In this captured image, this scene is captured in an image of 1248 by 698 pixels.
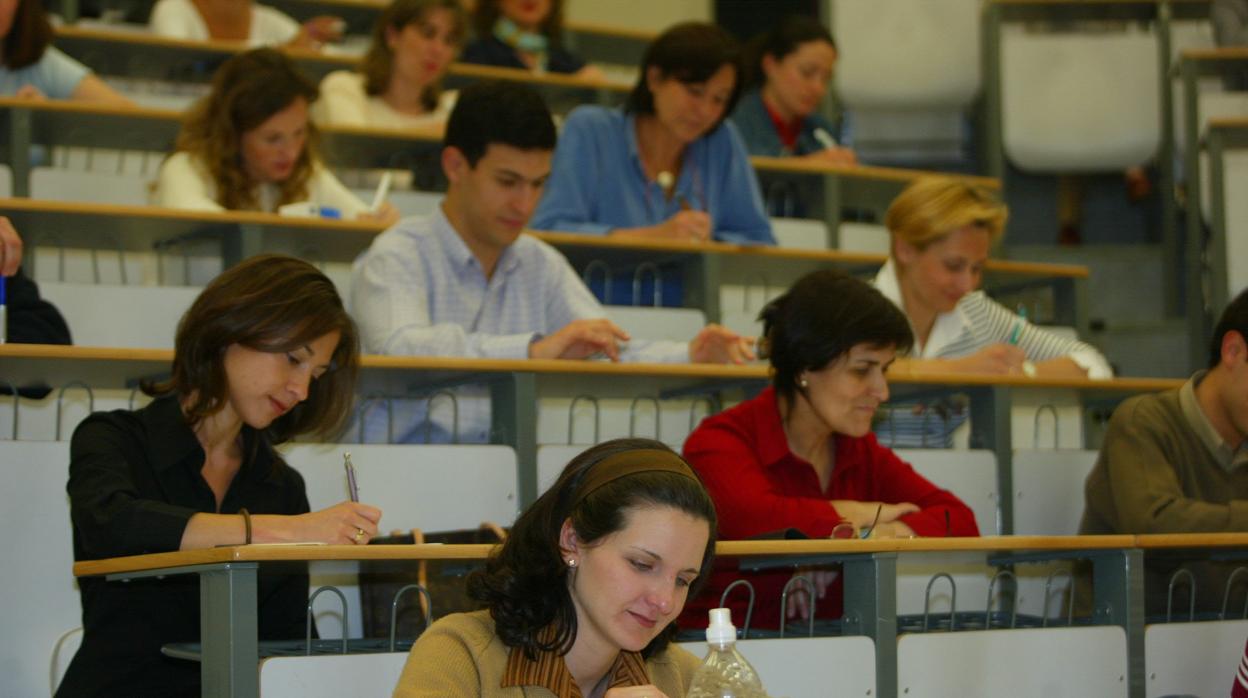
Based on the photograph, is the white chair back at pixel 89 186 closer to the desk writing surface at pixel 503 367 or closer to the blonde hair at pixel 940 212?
the desk writing surface at pixel 503 367

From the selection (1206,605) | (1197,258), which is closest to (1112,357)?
(1197,258)

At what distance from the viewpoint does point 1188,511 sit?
2633 millimetres

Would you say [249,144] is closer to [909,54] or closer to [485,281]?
[485,281]

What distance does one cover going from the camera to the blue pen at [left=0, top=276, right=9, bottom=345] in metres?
2.66

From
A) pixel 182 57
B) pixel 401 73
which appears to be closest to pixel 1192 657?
pixel 401 73

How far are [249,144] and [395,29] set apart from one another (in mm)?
1115

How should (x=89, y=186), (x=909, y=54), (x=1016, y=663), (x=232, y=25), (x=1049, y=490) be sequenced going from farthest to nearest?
(x=909, y=54)
(x=232, y=25)
(x=89, y=186)
(x=1049, y=490)
(x=1016, y=663)

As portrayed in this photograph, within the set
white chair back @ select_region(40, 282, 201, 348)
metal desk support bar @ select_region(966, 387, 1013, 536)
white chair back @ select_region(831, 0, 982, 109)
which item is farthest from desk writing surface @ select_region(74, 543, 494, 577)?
white chair back @ select_region(831, 0, 982, 109)

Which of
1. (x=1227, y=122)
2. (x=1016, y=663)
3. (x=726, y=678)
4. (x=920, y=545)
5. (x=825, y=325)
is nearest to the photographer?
(x=726, y=678)

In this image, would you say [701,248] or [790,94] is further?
[790,94]

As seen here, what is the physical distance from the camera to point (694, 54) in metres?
3.80

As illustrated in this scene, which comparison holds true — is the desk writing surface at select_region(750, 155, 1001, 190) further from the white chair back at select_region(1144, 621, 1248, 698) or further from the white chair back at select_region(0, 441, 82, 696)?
the white chair back at select_region(0, 441, 82, 696)

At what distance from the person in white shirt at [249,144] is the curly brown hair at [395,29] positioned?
893mm

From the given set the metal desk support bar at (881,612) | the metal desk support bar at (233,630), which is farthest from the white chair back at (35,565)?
the metal desk support bar at (881,612)
